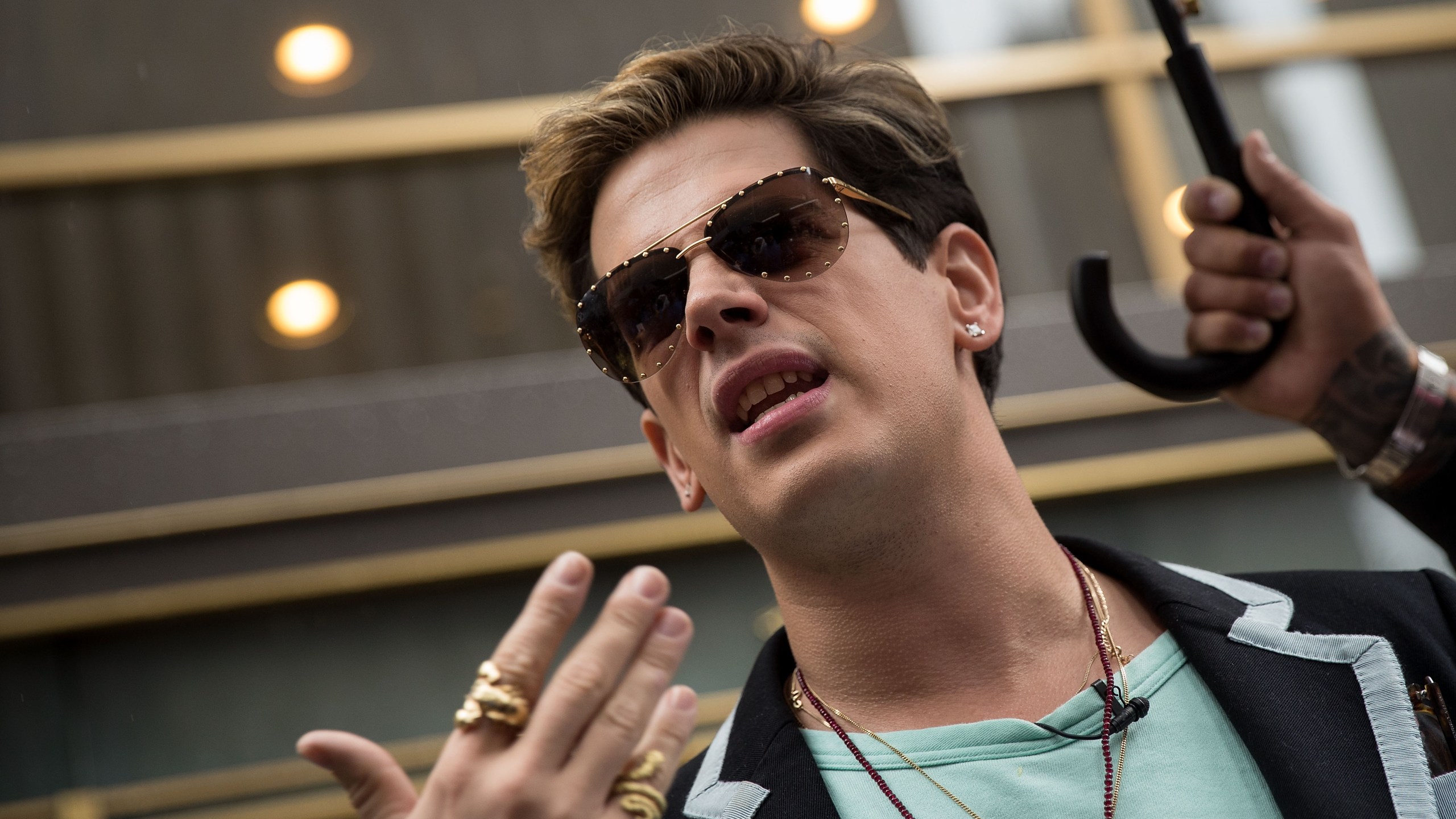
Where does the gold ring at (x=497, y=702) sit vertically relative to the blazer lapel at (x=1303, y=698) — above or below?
above

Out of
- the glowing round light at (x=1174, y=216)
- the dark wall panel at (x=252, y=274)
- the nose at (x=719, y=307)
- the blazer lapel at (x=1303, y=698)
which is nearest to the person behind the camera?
the blazer lapel at (x=1303, y=698)

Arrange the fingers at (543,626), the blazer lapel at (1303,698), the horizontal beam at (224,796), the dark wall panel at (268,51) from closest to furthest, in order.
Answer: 1. the fingers at (543,626)
2. the blazer lapel at (1303,698)
3. the horizontal beam at (224,796)
4. the dark wall panel at (268,51)

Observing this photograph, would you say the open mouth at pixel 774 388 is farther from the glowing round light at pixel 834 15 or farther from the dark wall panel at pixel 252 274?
the glowing round light at pixel 834 15

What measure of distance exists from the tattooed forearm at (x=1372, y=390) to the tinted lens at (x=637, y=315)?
1.01 meters

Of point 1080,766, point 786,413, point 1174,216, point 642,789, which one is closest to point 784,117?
point 786,413

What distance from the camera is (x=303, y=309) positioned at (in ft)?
11.4

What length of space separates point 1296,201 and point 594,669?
52.0 inches

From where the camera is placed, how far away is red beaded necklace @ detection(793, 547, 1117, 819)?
1.39 metres

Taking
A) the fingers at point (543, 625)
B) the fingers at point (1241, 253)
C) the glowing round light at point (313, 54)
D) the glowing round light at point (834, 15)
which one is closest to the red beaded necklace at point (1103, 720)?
the fingers at point (1241, 253)

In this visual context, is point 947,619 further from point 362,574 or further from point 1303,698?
point 362,574

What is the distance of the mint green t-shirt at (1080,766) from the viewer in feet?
4.52

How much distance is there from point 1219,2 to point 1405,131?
0.81 meters

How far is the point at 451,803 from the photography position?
0.92m

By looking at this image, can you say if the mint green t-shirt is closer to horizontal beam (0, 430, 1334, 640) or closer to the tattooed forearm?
the tattooed forearm
